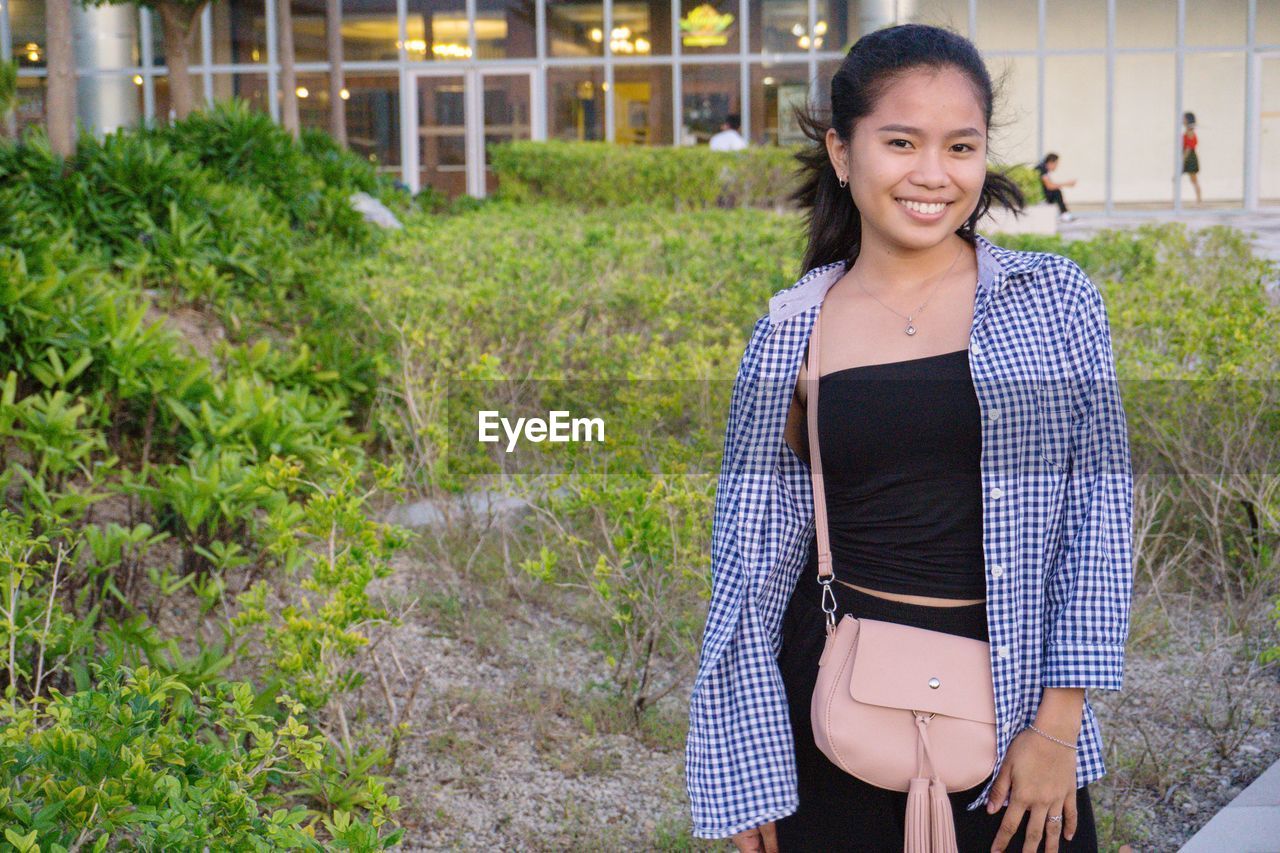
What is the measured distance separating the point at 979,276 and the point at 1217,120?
2173 cm

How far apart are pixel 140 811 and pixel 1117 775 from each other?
2.44 meters

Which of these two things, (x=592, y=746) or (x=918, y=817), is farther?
(x=592, y=746)

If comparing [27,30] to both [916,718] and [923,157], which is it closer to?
[923,157]

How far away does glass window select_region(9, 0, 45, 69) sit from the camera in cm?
2209

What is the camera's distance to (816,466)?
190 cm

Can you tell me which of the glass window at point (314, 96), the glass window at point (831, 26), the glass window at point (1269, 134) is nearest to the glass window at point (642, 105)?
the glass window at point (831, 26)

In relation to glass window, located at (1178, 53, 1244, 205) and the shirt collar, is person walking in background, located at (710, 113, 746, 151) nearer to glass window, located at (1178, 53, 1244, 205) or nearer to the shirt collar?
glass window, located at (1178, 53, 1244, 205)

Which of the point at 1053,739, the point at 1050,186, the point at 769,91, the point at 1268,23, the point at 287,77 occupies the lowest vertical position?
the point at 1053,739

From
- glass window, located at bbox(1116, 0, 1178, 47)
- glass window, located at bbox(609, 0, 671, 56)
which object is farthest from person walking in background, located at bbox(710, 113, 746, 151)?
Result: glass window, located at bbox(1116, 0, 1178, 47)

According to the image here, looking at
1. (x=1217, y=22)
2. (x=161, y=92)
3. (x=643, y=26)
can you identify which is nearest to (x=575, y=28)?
(x=643, y=26)

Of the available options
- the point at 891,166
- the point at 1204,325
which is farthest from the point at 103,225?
the point at 891,166

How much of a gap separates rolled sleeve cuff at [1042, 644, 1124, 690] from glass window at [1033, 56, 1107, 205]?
20914 millimetres

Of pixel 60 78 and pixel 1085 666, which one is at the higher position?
pixel 60 78

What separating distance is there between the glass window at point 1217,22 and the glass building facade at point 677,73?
2 cm
